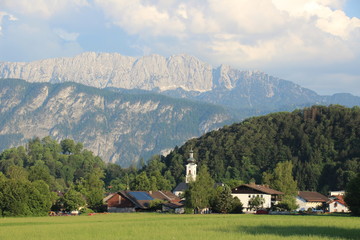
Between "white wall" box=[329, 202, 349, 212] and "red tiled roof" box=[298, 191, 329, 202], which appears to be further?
"red tiled roof" box=[298, 191, 329, 202]

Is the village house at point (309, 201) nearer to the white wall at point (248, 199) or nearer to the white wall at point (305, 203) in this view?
the white wall at point (305, 203)

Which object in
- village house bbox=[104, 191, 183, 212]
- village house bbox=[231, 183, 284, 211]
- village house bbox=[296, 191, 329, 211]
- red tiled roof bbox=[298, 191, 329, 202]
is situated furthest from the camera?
red tiled roof bbox=[298, 191, 329, 202]

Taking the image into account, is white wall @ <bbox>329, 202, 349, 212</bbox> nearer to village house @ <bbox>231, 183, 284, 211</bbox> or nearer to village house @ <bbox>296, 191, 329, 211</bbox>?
village house @ <bbox>231, 183, 284, 211</bbox>

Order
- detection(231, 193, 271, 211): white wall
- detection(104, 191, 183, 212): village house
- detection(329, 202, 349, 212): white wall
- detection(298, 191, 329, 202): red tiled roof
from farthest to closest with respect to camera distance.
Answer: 1. detection(298, 191, 329, 202): red tiled roof
2. detection(104, 191, 183, 212): village house
3. detection(231, 193, 271, 211): white wall
4. detection(329, 202, 349, 212): white wall

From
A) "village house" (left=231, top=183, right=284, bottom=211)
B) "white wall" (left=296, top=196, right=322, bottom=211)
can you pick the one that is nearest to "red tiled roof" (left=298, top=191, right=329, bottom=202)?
"white wall" (left=296, top=196, right=322, bottom=211)

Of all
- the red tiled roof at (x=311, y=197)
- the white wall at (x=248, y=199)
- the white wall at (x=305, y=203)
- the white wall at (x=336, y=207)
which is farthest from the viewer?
the red tiled roof at (x=311, y=197)

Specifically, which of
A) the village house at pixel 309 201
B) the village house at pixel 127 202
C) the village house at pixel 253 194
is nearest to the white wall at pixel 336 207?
the village house at pixel 253 194

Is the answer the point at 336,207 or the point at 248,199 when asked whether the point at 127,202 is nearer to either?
the point at 248,199

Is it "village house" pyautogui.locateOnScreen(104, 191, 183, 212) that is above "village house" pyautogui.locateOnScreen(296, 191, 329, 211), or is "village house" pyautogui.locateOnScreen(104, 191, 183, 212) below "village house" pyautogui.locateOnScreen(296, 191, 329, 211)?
below

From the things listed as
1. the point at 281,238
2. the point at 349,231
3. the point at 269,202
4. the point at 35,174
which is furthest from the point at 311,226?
the point at 35,174

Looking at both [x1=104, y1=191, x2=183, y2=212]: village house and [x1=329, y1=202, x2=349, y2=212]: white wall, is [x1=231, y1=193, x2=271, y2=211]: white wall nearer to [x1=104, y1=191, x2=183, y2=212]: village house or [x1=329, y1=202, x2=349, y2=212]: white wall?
[x1=329, y1=202, x2=349, y2=212]: white wall

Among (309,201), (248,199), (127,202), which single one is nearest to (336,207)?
(248,199)

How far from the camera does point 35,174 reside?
196 m

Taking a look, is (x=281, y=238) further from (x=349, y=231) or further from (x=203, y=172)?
(x=203, y=172)
